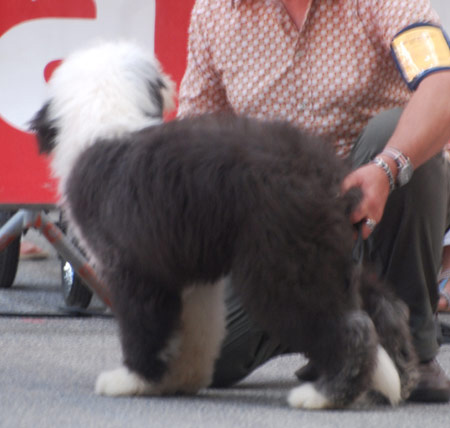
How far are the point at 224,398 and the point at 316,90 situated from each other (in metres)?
0.81

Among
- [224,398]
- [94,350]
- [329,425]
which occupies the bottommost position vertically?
[94,350]

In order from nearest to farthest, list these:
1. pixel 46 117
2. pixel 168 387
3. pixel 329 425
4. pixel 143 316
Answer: pixel 329 425 → pixel 143 316 → pixel 168 387 → pixel 46 117

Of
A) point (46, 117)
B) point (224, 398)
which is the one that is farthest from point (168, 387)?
point (46, 117)

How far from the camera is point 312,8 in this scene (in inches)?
96.3

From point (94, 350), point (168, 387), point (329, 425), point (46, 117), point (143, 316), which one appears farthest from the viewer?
point (94, 350)

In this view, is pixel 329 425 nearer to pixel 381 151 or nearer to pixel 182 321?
pixel 182 321

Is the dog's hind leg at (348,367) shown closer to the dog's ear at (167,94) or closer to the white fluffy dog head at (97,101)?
the white fluffy dog head at (97,101)

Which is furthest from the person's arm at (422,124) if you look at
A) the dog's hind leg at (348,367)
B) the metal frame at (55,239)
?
the metal frame at (55,239)

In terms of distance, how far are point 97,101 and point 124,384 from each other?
2.21 feet

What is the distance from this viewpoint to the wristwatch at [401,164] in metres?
2.16

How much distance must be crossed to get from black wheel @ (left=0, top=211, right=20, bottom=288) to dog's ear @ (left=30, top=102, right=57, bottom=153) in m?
1.63

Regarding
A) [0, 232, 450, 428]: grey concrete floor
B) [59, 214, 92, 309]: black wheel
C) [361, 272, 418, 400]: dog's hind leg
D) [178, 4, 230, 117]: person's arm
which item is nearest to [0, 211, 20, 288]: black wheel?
[59, 214, 92, 309]: black wheel

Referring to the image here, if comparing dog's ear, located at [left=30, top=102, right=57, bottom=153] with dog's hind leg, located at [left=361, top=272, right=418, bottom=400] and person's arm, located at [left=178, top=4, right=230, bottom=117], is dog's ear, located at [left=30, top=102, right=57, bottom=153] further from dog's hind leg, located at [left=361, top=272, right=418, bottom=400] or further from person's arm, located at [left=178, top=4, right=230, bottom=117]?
dog's hind leg, located at [left=361, top=272, right=418, bottom=400]

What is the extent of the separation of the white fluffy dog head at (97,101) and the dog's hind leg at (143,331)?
1.17ft
